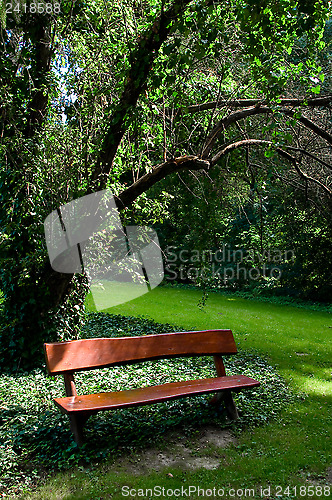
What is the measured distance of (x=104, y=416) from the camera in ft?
14.9

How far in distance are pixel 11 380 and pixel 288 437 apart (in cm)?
339

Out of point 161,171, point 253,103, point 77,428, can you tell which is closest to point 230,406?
point 77,428

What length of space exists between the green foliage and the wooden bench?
22cm

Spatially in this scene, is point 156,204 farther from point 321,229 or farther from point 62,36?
point 321,229

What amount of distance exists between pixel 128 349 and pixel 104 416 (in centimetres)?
72

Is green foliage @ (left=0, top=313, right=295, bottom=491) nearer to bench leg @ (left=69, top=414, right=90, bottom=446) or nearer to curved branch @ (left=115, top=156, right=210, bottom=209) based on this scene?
bench leg @ (left=69, top=414, right=90, bottom=446)

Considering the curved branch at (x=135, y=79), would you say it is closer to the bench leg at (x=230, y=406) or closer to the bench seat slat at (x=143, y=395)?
the bench seat slat at (x=143, y=395)

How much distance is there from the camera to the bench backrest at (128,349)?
398cm

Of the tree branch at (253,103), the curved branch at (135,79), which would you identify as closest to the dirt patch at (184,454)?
the curved branch at (135,79)

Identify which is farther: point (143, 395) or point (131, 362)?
point (131, 362)

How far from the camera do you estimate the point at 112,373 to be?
235 inches

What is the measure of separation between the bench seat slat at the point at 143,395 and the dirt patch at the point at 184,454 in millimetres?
403
